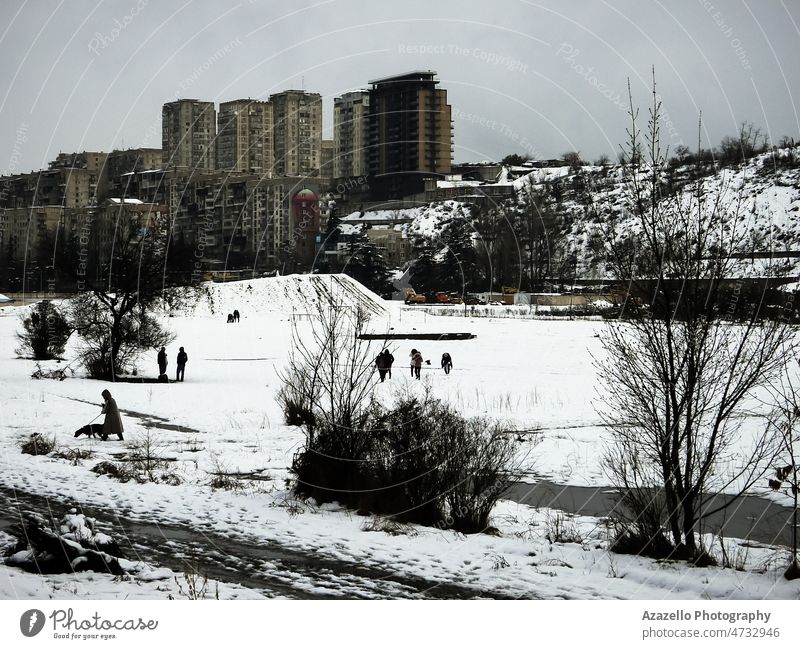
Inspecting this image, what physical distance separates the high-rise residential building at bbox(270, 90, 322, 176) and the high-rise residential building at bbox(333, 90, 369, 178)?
488 centimetres

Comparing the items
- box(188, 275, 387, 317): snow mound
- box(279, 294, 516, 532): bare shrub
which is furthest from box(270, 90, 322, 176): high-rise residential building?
box(279, 294, 516, 532): bare shrub

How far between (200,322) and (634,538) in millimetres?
50144

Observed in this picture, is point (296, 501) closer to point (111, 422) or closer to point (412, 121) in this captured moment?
point (111, 422)

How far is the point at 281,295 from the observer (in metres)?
72.6

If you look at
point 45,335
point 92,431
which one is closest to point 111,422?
point 92,431

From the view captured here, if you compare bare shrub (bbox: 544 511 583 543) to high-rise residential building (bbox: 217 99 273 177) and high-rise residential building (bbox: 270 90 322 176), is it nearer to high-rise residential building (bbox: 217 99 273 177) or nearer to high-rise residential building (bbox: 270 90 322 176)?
high-rise residential building (bbox: 217 99 273 177)

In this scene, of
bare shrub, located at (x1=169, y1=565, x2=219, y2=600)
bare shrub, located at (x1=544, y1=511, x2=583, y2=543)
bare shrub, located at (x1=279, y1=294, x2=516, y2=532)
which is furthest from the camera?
bare shrub, located at (x1=279, y1=294, x2=516, y2=532)

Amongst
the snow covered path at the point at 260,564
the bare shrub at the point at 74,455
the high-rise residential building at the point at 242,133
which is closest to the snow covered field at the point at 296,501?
the snow covered path at the point at 260,564

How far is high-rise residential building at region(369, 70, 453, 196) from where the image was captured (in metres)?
40.5

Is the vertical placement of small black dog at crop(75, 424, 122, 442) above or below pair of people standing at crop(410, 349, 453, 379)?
below

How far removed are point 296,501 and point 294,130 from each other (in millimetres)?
72540

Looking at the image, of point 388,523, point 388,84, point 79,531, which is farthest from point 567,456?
point 388,84

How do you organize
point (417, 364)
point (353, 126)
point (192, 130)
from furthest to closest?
point (192, 130), point (353, 126), point (417, 364)
